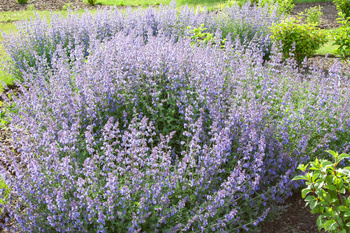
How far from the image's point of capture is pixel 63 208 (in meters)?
2.80

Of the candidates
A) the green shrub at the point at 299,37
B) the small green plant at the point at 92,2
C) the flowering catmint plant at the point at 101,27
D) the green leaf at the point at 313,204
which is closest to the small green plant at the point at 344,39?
the green shrub at the point at 299,37

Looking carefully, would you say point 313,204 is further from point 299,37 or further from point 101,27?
point 101,27

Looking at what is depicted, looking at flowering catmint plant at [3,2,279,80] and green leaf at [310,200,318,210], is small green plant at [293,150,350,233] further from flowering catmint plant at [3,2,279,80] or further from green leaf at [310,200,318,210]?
flowering catmint plant at [3,2,279,80]

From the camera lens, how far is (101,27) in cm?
824

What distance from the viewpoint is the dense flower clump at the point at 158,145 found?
297 centimetres

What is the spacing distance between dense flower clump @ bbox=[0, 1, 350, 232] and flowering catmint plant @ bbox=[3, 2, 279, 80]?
7.85 ft

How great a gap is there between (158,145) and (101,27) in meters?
6.19

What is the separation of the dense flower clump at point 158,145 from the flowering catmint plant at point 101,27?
7.85ft

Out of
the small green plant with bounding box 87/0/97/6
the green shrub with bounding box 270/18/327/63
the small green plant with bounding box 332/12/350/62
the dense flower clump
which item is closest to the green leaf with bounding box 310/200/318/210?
the dense flower clump

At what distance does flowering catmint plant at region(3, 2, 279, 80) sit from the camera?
705 cm

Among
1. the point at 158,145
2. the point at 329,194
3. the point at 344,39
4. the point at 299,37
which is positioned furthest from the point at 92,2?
the point at 329,194

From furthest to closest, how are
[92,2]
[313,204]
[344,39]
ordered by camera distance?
[92,2] < [344,39] < [313,204]

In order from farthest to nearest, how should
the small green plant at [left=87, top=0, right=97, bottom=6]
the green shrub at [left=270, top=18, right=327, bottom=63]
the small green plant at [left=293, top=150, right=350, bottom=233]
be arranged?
the small green plant at [left=87, top=0, right=97, bottom=6], the green shrub at [left=270, top=18, right=327, bottom=63], the small green plant at [left=293, top=150, right=350, bottom=233]

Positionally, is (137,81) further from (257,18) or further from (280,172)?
(257,18)
